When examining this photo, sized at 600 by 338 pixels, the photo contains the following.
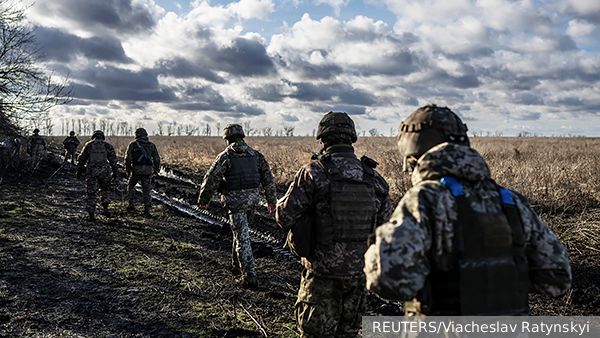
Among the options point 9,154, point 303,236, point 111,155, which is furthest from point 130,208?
point 9,154

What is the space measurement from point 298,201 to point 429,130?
1.47m

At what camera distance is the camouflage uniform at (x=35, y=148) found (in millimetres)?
20609

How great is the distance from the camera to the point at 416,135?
2.82m

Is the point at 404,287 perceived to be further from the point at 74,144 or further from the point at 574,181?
the point at 74,144

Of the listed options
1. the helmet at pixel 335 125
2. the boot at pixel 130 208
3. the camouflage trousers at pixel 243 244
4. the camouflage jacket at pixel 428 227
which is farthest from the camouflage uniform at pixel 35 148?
the camouflage jacket at pixel 428 227

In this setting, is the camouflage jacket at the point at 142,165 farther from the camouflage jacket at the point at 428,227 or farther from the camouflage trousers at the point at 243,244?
the camouflage jacket at the point at 428,227

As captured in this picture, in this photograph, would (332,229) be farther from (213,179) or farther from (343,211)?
(213,179)

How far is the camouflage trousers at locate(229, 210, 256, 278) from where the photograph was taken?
673 cm

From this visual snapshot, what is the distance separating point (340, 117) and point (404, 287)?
2.06 m

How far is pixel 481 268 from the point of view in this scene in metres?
2.43

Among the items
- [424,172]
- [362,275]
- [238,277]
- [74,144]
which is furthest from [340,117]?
[74,144]

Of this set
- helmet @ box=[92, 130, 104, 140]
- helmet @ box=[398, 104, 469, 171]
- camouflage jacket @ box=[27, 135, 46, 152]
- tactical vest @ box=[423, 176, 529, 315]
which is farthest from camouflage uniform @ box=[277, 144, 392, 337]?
camouflage jacket @ box=[27, 135, 46, 152]

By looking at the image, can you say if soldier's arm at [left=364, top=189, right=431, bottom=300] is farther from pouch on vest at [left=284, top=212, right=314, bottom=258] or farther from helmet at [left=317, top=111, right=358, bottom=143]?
helmet at [left=317, top=111, right=358, bottom=143]

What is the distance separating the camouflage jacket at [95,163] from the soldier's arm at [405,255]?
10.5 metres
